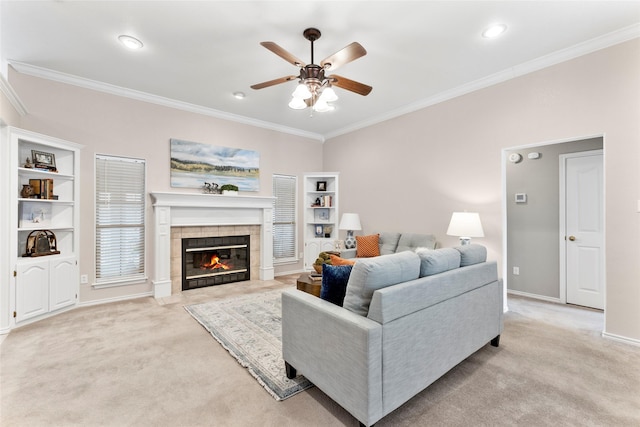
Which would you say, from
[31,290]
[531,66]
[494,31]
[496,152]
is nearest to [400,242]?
[496,152]

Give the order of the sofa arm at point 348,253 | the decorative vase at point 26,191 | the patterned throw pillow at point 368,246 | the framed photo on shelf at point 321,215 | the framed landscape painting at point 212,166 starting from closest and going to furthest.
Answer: the decorative vase at point 26,191, the framed landscape painting at point 212,166, the patterned throw pillow at point 368,246, the sofa arm at point 348,253, the framed photo on shelf at point 321,215

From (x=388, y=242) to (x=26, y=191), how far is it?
4.83 metres

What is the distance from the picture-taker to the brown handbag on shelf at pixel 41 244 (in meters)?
3.31

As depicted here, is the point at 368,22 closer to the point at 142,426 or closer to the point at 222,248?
the point at 142,426

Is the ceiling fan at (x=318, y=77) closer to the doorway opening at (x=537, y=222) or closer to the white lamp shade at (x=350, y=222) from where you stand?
the white lamp shade at (x=350, y=222)

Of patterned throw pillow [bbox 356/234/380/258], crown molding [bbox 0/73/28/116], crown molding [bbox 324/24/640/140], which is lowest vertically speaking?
patterned throw pillow [bbox 356/234/380/258]

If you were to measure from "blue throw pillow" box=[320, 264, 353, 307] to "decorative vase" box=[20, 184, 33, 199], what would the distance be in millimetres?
3733

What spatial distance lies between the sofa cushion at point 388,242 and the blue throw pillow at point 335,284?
9.08ft

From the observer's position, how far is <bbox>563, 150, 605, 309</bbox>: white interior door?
374 centimetres

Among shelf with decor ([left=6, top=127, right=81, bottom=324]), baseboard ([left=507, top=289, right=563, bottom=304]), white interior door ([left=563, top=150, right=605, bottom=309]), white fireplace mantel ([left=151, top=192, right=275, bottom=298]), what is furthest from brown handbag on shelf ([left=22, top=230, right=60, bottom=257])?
white interior door ([left=563, top=150, right=605, bottom=309])

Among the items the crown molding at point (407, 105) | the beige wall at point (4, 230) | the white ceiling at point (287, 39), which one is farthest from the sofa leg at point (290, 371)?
the crown molding at point (407, 105)

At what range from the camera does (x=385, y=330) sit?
1.59 m

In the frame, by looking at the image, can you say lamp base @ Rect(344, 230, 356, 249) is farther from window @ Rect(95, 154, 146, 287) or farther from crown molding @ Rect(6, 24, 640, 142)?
window @ Rect(95, 154, 146, 287)

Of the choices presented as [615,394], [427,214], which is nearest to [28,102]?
[427,214]
